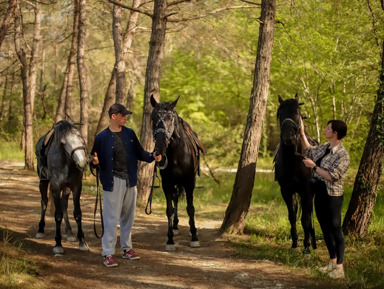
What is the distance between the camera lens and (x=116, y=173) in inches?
283

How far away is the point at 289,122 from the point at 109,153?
8.49 ft

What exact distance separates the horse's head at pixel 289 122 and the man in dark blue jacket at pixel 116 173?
183 centimetres

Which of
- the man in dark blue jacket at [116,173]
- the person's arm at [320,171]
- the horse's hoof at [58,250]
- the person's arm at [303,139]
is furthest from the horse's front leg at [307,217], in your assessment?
the horse's hoof at [58,250]

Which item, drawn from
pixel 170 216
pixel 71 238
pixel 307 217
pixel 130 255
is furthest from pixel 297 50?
pixel 130 255

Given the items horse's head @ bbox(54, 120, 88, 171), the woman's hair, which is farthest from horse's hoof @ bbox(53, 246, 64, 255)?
the woman's hair

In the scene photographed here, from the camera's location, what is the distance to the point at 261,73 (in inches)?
377

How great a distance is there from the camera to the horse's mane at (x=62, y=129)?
7.70m

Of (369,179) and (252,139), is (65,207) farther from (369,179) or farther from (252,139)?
(369,179)

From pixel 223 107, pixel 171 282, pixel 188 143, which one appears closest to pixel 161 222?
pixel 188 143

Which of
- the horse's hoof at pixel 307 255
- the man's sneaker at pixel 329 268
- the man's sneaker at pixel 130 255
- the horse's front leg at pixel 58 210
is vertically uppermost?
the horse's front leg at pixel 58 210

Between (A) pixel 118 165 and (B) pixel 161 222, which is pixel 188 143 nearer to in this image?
(A) pixel 118 165

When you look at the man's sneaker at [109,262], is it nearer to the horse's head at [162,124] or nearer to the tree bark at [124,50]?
the horse's head at [162,124]

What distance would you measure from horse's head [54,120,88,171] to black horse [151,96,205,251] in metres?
1.10

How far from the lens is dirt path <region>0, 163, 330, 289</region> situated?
6504 millimetres
